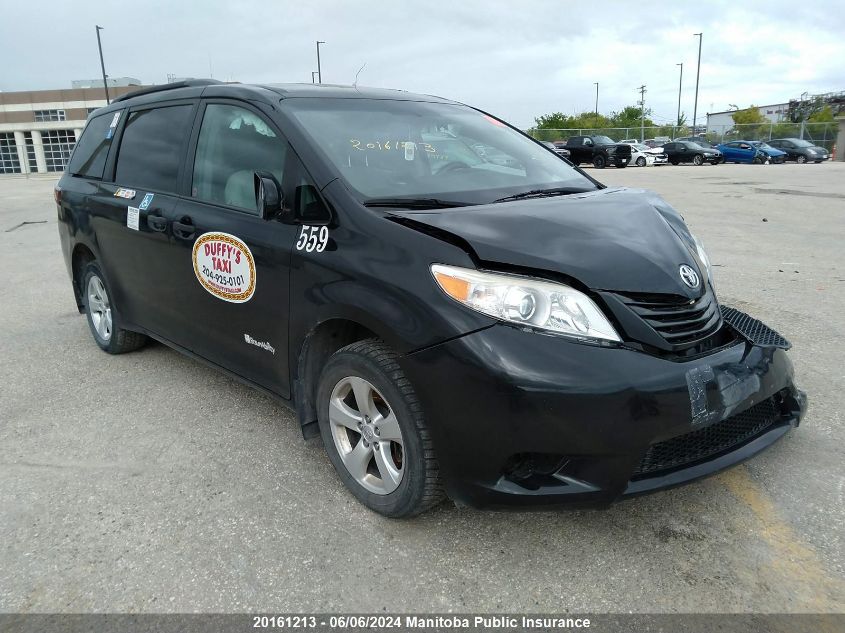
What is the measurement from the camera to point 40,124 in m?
61.7

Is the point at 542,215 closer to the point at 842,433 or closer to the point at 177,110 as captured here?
the point at 842,433

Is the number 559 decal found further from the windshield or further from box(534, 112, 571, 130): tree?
box(534, 112, 571, 130): tree

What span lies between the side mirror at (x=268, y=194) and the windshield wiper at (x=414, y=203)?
16.5 inches

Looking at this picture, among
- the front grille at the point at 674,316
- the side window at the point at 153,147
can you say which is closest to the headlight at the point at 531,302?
the front grille at the point at 674,316

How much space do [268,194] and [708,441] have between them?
200 centimetres

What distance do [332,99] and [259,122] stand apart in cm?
41

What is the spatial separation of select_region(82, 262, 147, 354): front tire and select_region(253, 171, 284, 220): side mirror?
2.11 m

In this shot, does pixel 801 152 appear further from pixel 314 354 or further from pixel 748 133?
pixel 314 354

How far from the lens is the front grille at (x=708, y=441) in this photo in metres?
2.23

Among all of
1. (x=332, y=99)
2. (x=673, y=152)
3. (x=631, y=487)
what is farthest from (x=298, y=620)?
(x=673, y=152)

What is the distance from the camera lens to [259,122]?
3088mm

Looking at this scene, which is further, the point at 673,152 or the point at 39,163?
the point at 39,163

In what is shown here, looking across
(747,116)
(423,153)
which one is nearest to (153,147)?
(423,153)

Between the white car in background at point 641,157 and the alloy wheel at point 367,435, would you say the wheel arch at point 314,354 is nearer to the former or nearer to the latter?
the alloy wheel at point 367,435
